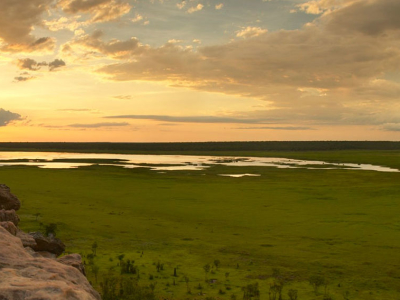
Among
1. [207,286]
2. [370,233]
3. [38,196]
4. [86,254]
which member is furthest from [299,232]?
[38,196]

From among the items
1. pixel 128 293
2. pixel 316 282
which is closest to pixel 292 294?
pixel 316 282

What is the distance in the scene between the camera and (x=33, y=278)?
22.4 ft

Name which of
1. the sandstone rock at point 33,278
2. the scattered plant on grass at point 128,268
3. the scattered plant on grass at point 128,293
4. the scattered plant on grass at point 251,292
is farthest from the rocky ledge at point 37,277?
the scattered plant on grass at point 128,268

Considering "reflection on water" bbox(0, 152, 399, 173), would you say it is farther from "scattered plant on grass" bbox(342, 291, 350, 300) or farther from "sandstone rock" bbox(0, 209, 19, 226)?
"scattered plant on grass" bbox(342, 291, 350, 300)

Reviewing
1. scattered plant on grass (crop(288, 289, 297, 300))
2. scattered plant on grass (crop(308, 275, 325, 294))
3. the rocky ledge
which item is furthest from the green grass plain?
the rocky ledge

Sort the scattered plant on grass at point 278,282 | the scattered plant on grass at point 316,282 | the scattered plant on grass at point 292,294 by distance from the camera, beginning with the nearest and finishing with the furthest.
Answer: the scattered plant on grass at point 292,294, the scattered plant on grass at point 278,282, the scattered plant on grass at point 316,282

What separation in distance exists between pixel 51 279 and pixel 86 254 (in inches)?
544

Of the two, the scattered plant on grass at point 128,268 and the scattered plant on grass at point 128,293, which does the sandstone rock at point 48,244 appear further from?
the scattered plant on grass at point 128,268

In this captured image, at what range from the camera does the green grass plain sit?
17.8 metres

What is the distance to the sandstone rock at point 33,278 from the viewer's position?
19.6 feet

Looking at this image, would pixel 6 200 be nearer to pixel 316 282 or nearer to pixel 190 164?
pixel 316 282

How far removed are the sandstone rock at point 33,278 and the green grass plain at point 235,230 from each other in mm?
8257

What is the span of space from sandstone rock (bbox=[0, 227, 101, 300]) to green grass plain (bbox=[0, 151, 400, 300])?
8.26 meters

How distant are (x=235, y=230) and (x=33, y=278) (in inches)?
827
